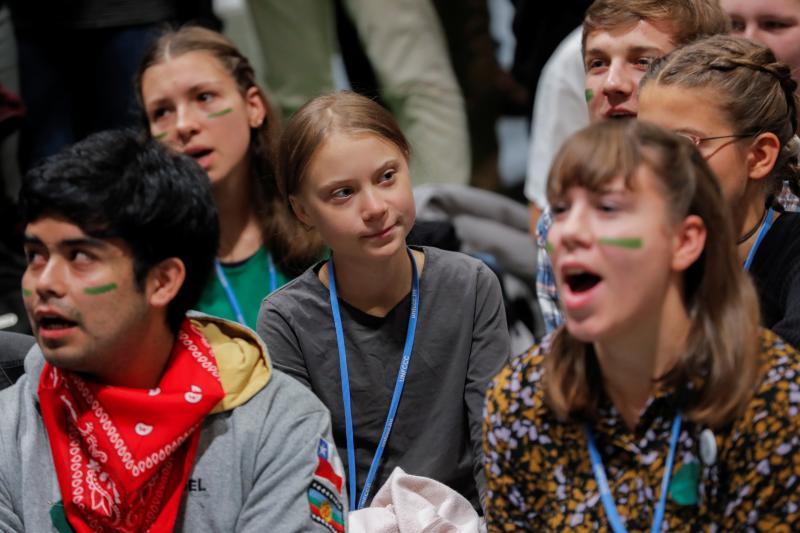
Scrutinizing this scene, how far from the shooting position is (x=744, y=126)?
2412mm

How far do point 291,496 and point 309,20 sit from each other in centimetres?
241

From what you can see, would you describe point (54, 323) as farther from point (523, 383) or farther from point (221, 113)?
point (221, 113)

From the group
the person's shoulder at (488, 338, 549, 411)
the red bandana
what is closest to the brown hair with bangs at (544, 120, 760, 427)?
the person's shoulder at (488, 338, 549, 411)

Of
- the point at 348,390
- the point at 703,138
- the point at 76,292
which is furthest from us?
the point at 348,390

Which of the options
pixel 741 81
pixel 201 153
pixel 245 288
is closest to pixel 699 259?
pixel 741 81

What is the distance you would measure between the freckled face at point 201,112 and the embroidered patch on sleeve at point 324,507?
123cm

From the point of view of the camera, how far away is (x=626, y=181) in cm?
185

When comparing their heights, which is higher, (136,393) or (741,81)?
(741,81)

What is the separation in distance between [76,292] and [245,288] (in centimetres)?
109

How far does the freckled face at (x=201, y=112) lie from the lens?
3197 mm

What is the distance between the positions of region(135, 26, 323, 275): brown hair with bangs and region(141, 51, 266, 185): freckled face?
1.0 inches

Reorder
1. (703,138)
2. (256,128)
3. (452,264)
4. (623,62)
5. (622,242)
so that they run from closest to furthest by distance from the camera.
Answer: (622,242), (703,138), (452,264), (623,62), (256,128)

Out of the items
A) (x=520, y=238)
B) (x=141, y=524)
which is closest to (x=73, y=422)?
(x=141, y=524)

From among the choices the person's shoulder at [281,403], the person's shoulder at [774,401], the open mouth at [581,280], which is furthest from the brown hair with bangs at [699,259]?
the person's shoulder at [281,403]
